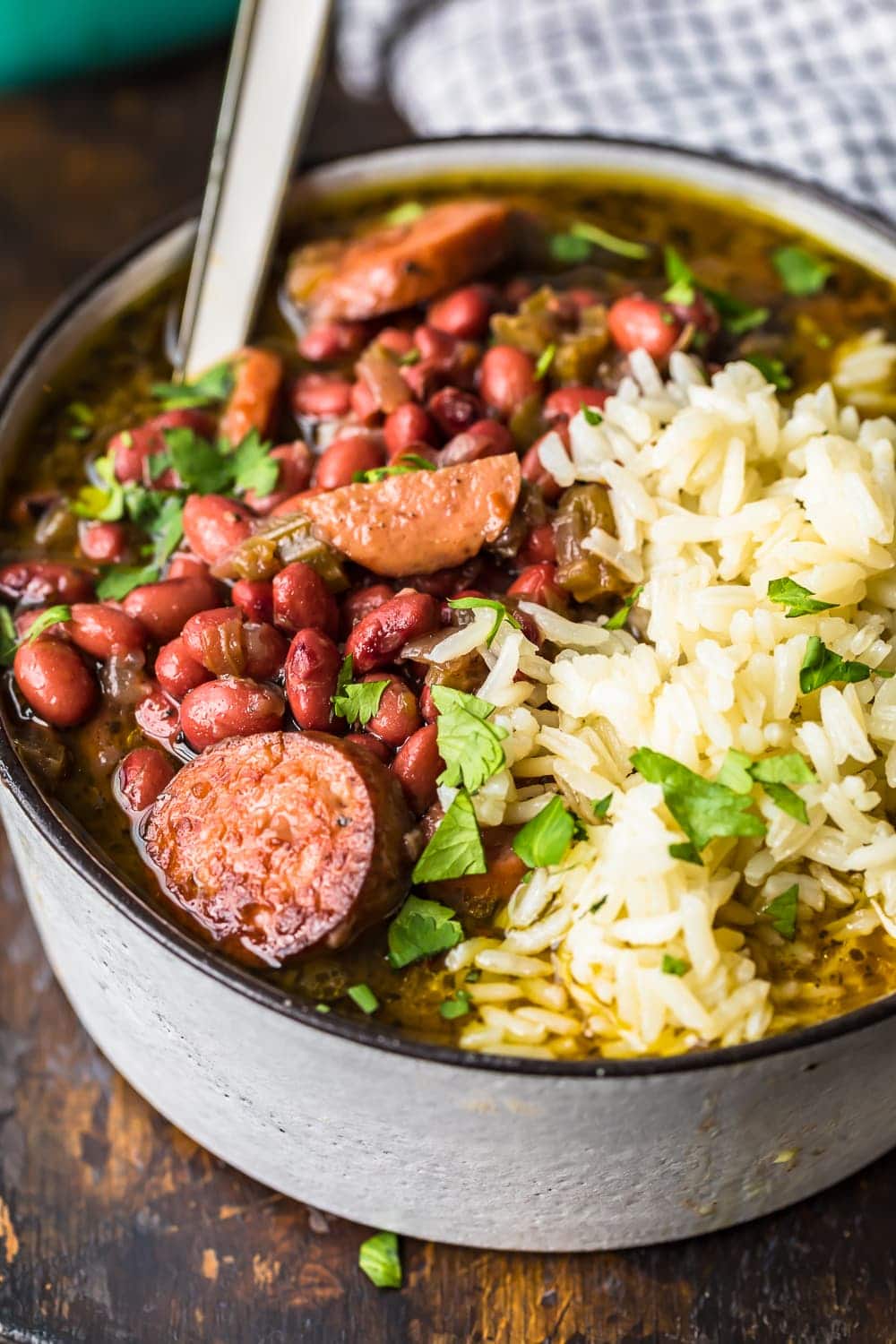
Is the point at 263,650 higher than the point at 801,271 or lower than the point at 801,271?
higher

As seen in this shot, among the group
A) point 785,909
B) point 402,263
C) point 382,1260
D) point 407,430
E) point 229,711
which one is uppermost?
point 402,263

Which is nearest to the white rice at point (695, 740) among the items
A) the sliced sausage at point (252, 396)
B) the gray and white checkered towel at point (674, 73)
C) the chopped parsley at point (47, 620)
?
the sliced sausage at point (252, 396)

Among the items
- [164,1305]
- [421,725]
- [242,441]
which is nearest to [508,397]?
[242,441]

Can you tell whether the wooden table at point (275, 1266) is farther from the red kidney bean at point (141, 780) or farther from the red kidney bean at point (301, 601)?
the red kidney bean at point (301, 601)

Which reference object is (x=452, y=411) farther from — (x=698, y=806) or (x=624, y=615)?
(x=698, y=806)

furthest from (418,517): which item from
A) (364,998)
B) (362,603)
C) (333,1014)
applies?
(333,1014)

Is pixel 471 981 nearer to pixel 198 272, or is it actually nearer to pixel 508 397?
pixel 508 397
